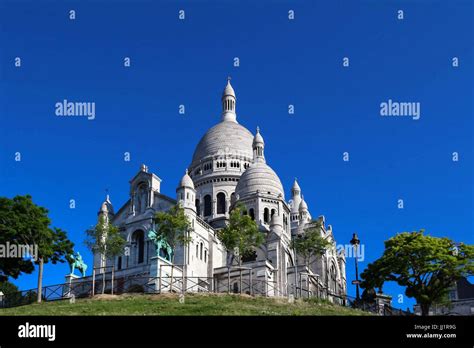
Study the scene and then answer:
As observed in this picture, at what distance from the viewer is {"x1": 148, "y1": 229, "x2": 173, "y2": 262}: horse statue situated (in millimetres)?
58188

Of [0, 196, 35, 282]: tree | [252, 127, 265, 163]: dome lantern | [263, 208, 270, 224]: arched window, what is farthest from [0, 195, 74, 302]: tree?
[252, 127, 265, 163]: dome lantern

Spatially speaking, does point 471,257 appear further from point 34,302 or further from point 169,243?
point 34,302

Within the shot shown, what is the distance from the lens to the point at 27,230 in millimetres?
54625

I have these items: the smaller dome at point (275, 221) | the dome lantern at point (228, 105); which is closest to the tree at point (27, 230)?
the smaller dome at point (275, 221)

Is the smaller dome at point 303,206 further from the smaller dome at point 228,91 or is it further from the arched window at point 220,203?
the smaller dome at point 228,91

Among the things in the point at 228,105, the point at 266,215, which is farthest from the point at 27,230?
the point at 228,105

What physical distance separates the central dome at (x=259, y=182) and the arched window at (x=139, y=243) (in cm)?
1813

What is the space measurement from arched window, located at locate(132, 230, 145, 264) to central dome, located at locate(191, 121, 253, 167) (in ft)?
95.0

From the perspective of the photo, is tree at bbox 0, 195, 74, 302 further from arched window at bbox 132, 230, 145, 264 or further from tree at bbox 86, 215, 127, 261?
arched window at bbox 132, 230, 145, 264

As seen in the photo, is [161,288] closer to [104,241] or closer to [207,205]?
[104,241]

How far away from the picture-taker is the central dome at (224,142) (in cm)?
9744

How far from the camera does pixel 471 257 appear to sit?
5119cm
